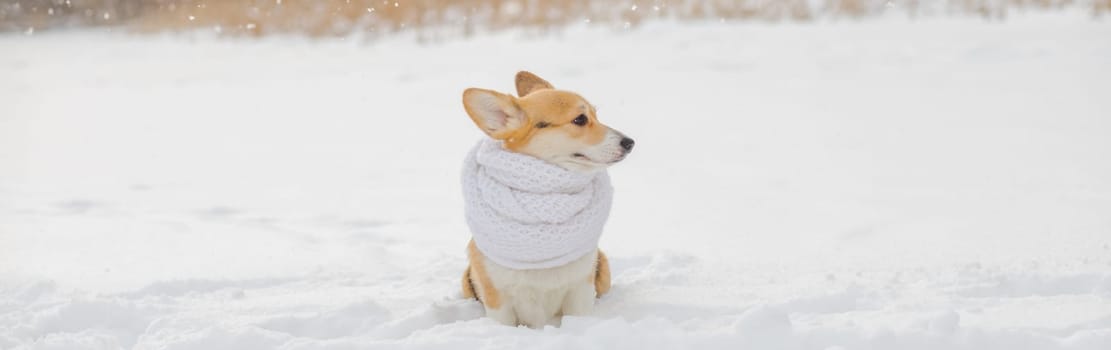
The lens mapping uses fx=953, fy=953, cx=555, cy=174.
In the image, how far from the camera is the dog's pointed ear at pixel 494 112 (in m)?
2.41

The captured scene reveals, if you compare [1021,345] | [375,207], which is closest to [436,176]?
[375,207]

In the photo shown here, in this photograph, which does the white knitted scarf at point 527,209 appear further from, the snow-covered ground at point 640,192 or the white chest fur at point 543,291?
the snow-covered ground at point 640,192

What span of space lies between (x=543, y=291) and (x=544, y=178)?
339 millimetres

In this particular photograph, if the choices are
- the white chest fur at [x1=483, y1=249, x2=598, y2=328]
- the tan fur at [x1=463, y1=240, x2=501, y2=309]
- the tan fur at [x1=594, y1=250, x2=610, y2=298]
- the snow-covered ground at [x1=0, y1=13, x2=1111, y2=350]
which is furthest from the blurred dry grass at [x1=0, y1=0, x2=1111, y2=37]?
the tan fur at [x1=463, y1=240, x2=501, y2=309]

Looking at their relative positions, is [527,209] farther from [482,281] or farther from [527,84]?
[527,84]

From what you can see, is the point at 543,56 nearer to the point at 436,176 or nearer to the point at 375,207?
the point at 436,176

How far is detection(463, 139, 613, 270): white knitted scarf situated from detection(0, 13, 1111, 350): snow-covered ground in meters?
0.21

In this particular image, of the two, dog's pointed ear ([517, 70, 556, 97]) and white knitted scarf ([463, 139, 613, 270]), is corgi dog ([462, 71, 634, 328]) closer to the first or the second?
white knitted scarf ([463, 139, 613, 270])

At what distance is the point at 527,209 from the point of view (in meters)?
2.46

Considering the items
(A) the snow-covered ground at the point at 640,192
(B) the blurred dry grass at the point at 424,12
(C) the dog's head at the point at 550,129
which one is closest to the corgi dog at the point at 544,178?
(C) the dog's head at the point at 550,129

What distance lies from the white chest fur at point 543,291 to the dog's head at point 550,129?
297mm

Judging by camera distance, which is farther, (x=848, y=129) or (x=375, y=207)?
(x=848, y=129)

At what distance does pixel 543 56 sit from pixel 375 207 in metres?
3.84

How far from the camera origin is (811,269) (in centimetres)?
328
